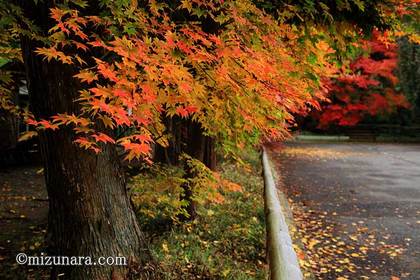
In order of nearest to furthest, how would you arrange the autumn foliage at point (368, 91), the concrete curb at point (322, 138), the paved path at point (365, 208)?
the paved path at point (365, 208), the autumn foliage at point (368, 91), the concrete curb at point (322, 138)

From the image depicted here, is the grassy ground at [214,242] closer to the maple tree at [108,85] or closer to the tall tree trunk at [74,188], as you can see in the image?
the tall tree trunk at [74,188]

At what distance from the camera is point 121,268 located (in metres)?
4.25

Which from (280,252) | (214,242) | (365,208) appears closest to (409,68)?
(365,208)

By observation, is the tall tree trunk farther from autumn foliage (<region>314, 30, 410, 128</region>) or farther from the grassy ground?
autumn foliage (<region>314, 30, 410, 128</region>)

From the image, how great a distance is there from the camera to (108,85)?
3385mm

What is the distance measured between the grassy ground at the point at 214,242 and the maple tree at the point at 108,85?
38.2 inches

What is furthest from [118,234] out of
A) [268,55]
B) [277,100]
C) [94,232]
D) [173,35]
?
[268,55]

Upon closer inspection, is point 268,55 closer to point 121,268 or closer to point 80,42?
point 80,42

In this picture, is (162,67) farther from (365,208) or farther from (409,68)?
(409,68)

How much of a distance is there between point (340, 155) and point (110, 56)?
18050mm

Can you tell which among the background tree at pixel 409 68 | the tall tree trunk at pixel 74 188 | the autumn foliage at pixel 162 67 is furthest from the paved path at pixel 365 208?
the background tree at pixel 409 68

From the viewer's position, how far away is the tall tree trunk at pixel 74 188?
3.88 metres

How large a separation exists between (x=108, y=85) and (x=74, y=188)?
3.89 ft

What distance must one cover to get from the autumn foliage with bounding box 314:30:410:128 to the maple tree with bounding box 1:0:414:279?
24688 mm
